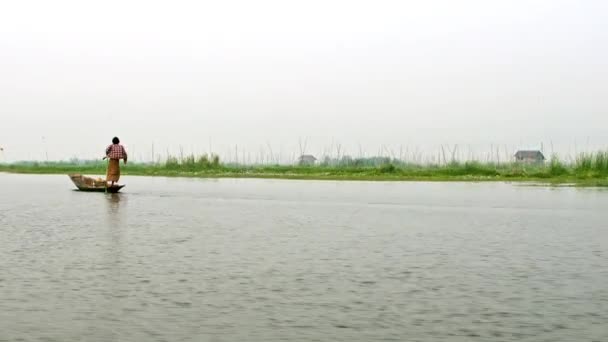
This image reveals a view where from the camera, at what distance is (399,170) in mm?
38750

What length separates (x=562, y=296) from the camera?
6.64 meters

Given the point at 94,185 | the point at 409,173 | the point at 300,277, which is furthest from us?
the point at 409,173

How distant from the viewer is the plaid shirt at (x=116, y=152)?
2158 centimetres

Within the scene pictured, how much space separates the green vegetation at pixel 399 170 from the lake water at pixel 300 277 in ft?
61.8

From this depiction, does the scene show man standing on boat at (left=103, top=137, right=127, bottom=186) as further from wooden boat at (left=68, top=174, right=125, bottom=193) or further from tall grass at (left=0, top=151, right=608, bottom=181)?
tall grass at (left=0, top=151, right=608, bottom=181)

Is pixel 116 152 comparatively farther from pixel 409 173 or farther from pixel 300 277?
pixel 409 173

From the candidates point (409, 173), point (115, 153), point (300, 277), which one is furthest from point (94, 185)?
point (409, 173)

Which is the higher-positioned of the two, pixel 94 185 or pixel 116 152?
pixel 116 152

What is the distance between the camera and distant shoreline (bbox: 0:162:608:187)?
32.7m

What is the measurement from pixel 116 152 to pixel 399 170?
1993 centimetres

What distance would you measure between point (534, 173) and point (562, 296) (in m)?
29.7

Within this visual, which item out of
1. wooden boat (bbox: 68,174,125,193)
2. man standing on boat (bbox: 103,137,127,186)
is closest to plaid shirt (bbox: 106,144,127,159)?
man standing on boat (bbox: 103,137,127,186)

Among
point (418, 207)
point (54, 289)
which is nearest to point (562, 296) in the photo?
point (54, 289)

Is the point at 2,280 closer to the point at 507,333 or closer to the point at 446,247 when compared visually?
the point at 507,333
